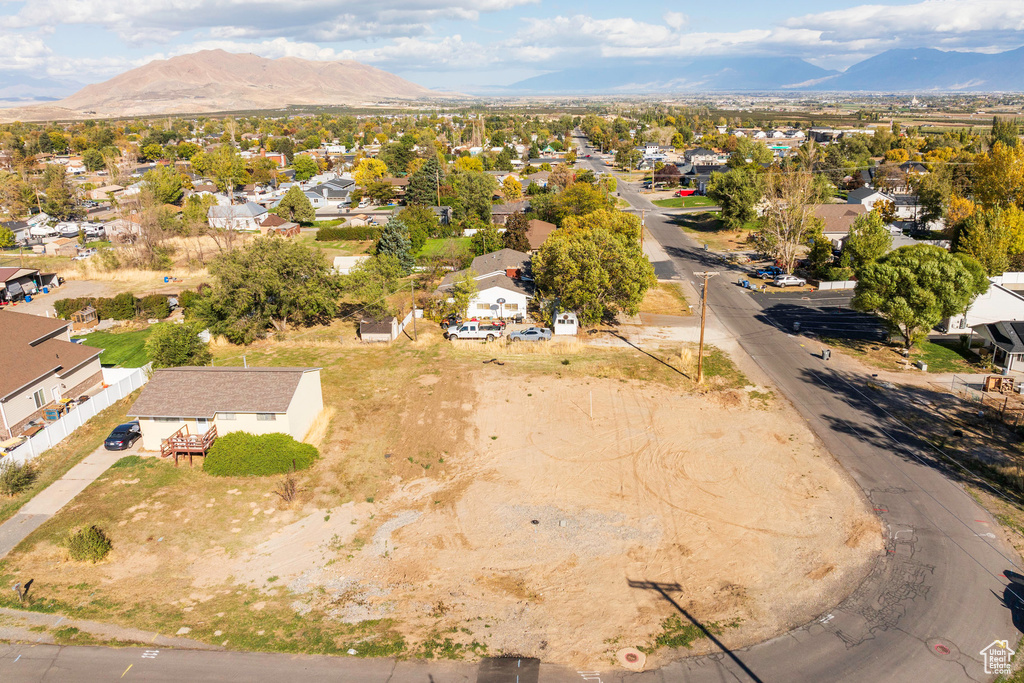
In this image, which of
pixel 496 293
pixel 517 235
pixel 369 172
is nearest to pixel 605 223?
pixel 517 235

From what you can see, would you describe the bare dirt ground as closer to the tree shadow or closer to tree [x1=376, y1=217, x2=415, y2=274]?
the tree shadow

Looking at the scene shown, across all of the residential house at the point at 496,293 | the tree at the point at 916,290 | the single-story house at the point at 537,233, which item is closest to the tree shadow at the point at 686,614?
the tree at the point at 916,290

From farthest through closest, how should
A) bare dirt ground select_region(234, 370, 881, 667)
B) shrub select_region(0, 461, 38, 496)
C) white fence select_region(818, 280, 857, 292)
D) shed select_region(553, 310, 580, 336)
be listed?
white fence select_region(818, 280, 857, 292) < shed select_region(553, 310, 580, 336) < shrub select_region(0, 461, 38, 496) < bare dirt ground select_region(234, 370, 881, 667)

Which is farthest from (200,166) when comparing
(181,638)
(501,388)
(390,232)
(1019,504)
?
(1019,504)

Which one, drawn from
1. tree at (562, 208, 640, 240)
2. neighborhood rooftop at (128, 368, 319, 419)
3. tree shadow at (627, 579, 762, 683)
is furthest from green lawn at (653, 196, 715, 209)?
tree shadow at (627, 579, 762, 683)

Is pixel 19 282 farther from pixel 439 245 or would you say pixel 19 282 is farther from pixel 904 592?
pixel 904 592

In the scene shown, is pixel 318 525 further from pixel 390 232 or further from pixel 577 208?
pixel 577 208

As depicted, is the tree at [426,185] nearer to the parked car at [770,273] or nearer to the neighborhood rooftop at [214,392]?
the parked car at [770,273]
